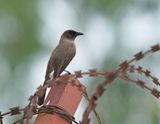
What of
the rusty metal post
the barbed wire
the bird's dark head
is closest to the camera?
the barbed wire

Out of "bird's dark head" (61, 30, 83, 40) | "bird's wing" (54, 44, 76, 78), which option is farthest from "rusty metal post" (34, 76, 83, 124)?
"bird's dark head" (61, 30, 83, 40)

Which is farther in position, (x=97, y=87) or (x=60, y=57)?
(x=60, y=57)

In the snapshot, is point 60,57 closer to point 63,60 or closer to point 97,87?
point 63,60

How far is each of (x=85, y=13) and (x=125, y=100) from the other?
305cm

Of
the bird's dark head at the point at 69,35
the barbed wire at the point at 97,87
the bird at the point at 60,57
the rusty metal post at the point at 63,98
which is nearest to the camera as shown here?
the barbed wire at the point at 97,87

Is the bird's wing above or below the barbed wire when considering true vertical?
above

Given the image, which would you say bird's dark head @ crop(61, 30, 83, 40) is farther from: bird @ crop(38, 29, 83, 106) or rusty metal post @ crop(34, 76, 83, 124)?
rusty metal post @ crop(34, 76, 83, 124)

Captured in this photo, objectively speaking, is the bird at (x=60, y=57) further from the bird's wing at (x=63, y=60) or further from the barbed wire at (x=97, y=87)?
the barbed wire at (x=97, y=87)

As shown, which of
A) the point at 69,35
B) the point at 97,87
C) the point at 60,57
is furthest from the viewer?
the point at 69,35

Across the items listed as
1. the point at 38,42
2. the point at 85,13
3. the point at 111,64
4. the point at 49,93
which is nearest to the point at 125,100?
the point at 111,64

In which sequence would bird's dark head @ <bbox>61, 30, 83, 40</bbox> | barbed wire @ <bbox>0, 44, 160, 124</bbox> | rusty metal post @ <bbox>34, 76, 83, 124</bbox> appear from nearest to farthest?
barbed wire @ <bbox>0, 44, 160, 124</bbox> → rusty metal post @ <bbox>34, 76, 83, 124</bbox> → bird's dark head @ <bbox>61, 30, 83, 40</bbox>

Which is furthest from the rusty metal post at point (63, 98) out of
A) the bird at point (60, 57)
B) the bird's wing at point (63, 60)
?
the bird's wing at point (63, 60)

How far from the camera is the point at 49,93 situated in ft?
6.16

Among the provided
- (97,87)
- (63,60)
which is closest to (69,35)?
(63,60)
